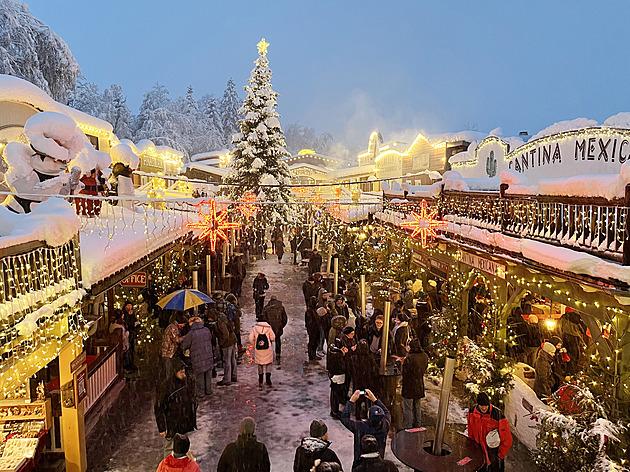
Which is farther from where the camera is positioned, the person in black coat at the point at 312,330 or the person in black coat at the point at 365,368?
the person in black coat at the point at 312,330

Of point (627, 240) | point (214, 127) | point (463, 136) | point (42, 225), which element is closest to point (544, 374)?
point (627, 240)

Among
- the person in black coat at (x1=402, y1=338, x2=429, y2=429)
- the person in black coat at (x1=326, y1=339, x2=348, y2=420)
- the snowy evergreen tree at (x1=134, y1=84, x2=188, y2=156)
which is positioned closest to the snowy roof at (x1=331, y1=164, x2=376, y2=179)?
the snowy evergreen tree at (x1=134, y1=84, x2=188, y2=156)

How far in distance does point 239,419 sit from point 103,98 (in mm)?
79800

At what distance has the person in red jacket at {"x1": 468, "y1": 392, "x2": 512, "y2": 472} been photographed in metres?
6.36

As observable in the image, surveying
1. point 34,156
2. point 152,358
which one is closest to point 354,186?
point 152,358

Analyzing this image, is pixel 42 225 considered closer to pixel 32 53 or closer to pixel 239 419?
pixel 239 419

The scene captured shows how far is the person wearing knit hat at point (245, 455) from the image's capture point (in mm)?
5676

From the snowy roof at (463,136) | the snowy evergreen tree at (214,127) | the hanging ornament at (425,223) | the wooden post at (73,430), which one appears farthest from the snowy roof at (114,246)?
the snowy evergreen tree at (214,127)

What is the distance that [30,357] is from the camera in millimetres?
5488

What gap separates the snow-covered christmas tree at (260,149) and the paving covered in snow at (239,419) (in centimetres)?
1840

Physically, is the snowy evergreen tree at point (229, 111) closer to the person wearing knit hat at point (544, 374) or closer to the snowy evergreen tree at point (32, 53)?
the snowy evergreen tree at point (32, 53)

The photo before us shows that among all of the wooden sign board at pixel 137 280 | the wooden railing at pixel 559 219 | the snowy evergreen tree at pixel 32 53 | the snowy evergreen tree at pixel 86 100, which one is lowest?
the wooden sign board at pixel 137 280

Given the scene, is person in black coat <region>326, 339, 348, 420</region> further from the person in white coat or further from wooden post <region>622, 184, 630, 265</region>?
wooden post <region>622, 184, 630, 265</region>

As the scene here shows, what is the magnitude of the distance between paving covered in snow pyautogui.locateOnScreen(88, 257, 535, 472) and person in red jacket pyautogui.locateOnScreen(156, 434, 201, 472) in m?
2.21
